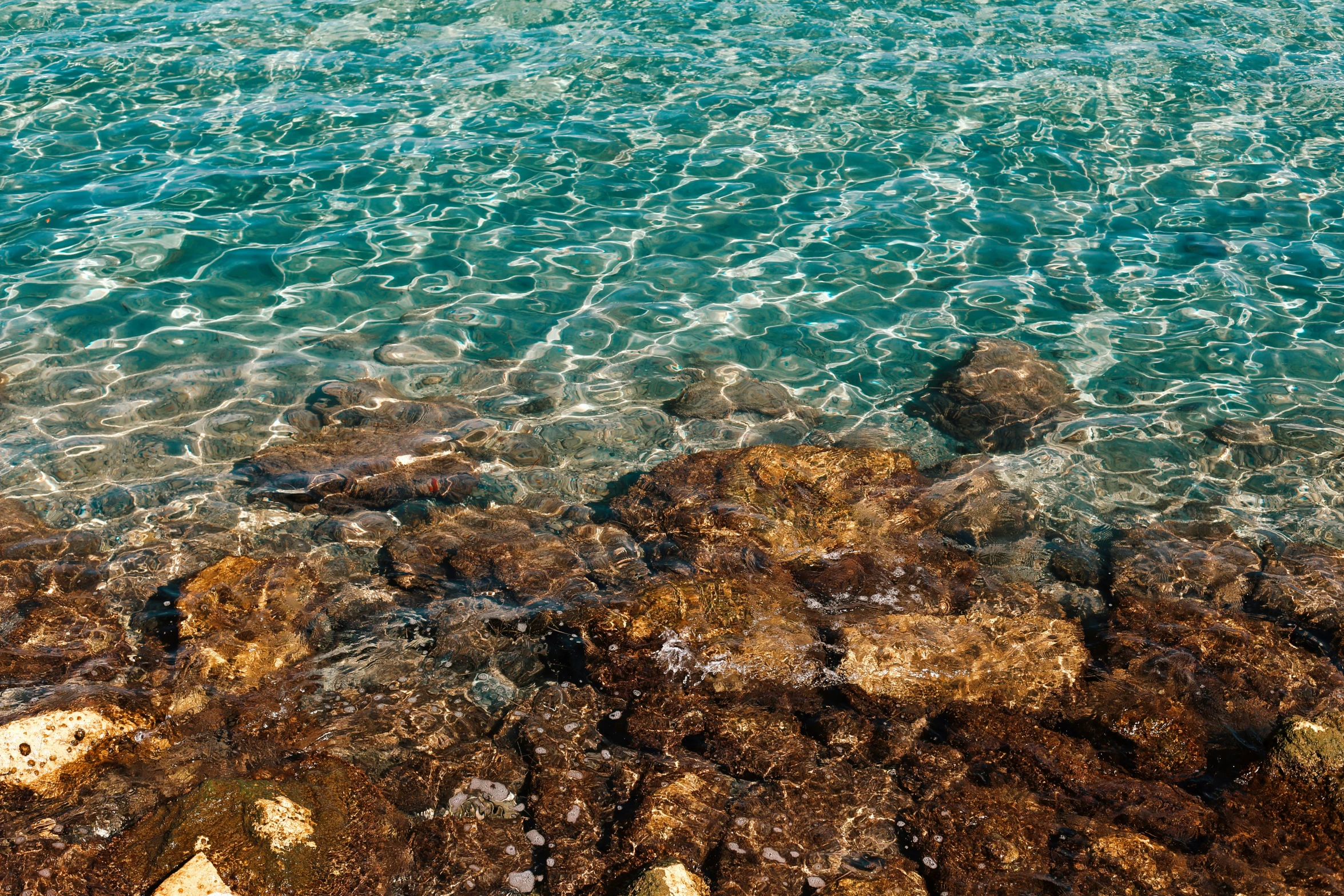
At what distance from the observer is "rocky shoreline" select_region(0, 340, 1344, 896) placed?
431cm

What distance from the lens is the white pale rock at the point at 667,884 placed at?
Result: 400 cm

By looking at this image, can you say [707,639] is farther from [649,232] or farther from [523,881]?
[649,232]

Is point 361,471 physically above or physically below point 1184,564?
above

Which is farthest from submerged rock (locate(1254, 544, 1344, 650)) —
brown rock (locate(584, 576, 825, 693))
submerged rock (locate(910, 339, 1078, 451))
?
brown rock (locate(584, 576, 825, 693))

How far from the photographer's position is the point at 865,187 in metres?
10.9

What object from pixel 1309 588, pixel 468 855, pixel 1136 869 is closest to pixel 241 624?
pixel 468 855

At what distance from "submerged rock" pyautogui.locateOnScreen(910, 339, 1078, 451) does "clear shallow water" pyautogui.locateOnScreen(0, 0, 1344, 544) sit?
23cm

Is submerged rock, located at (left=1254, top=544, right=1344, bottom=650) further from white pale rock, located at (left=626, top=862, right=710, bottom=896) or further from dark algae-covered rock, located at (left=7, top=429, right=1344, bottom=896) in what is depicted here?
white pale rock, located at (left=626, top=862, right=710, bottom=896)

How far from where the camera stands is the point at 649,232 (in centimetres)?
1005

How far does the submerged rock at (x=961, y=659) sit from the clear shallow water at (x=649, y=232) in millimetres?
1501

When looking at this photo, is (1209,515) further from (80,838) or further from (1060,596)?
(80,838)

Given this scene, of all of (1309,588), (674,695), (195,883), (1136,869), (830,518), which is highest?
(195,883)

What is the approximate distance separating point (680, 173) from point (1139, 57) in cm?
741

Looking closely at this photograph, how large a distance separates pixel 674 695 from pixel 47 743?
2923 millimetres
